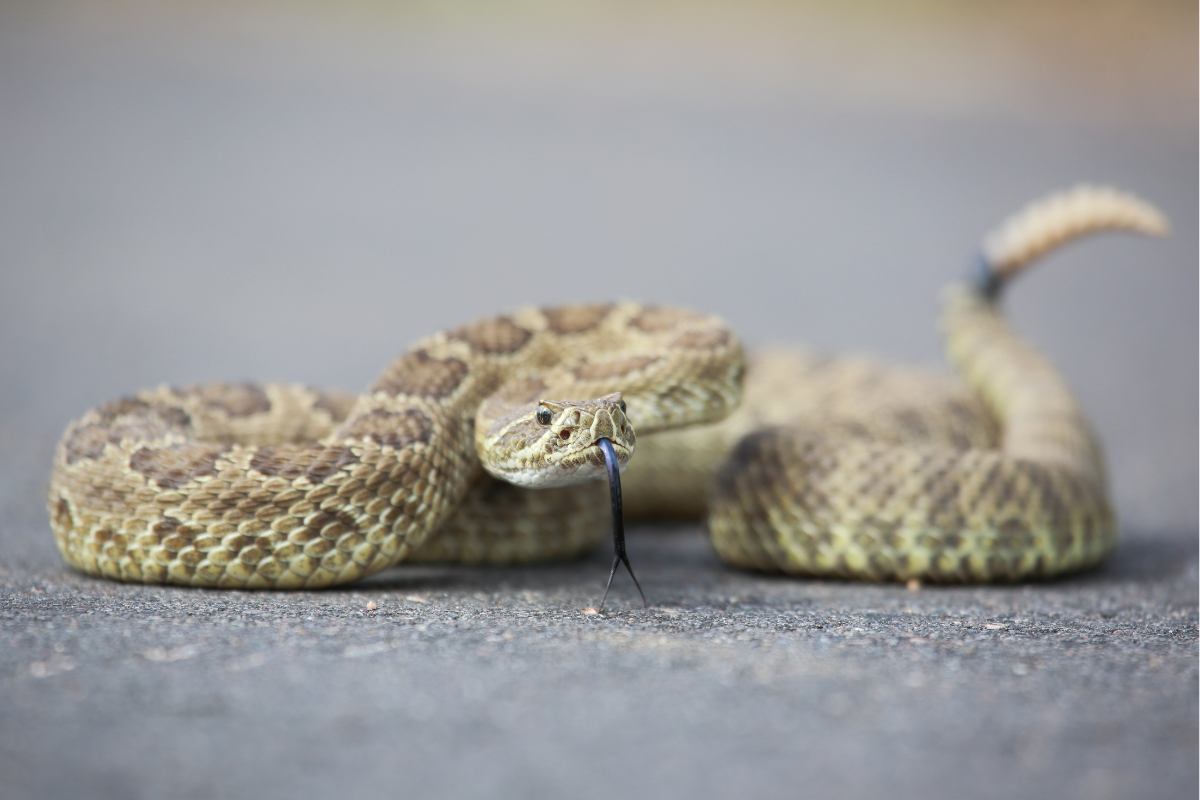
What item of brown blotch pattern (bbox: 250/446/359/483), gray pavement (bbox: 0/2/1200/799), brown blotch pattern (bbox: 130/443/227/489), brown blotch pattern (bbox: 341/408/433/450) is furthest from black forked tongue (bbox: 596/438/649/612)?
brown blotch pattern (bbox: 130/443/227/489)

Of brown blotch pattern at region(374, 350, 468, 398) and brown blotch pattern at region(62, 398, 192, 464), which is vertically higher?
brown blotch pattern at region(374, 350, 468, 398)

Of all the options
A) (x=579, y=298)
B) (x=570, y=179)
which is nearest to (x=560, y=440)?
(x=579, y=298)

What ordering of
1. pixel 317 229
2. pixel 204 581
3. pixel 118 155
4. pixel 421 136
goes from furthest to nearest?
1. pixel 421 136
2. pixel 118 155
3. pixel 317 229
4. pixel 204 581

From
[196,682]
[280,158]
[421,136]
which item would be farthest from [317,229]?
[196,682]

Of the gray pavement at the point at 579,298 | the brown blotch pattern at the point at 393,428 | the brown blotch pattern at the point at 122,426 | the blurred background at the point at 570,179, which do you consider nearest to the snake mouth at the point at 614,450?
the gray pavement at the point at 579,298

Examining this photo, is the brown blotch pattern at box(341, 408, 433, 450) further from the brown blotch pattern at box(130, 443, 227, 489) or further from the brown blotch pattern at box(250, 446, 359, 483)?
the brown blotch pattern at box(130, 443, 227, 489)

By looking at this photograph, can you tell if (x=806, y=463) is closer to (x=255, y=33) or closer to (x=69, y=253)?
(x=69, y=253)

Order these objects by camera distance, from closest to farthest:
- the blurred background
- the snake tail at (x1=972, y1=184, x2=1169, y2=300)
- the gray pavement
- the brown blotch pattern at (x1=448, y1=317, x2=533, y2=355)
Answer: the gray pavement
the brown blotch pattern at (x1=448, y1=317, x2=533, y2=355)
the snake tail at (x1=972, y1=184, x2=1169, y2=300)
the blurred background
